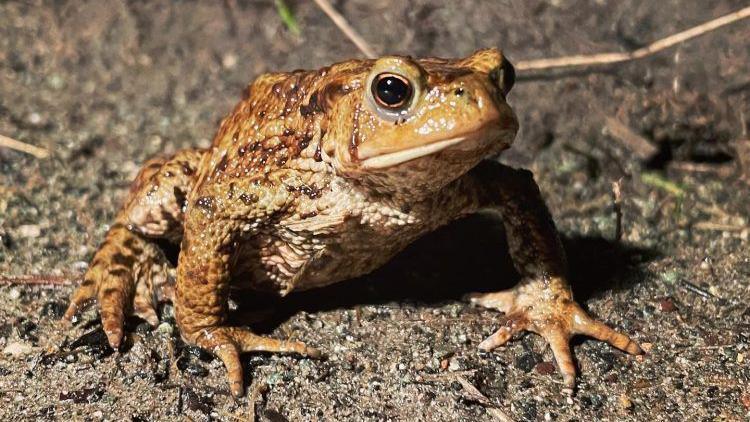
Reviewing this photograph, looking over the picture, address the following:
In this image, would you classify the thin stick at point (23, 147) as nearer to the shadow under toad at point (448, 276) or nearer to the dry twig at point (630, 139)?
the shadow under toad at point (448, 276)

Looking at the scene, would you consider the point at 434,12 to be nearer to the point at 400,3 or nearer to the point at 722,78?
the point at 400,3

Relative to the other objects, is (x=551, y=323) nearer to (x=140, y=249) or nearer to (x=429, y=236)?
(x=429, y=236)

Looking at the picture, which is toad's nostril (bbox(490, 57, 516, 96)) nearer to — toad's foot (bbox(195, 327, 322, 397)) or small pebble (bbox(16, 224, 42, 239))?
toad's foot (bbox(195, 327, 322, 397))

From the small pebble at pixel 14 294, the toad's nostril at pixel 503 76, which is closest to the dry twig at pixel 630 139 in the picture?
the toad's nostril at pixel 503 76

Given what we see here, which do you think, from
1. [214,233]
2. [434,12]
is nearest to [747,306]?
[214,233]

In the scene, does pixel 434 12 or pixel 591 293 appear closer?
pixel 591 293

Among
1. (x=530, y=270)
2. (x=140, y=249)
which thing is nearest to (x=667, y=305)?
(x=530, y=270)
